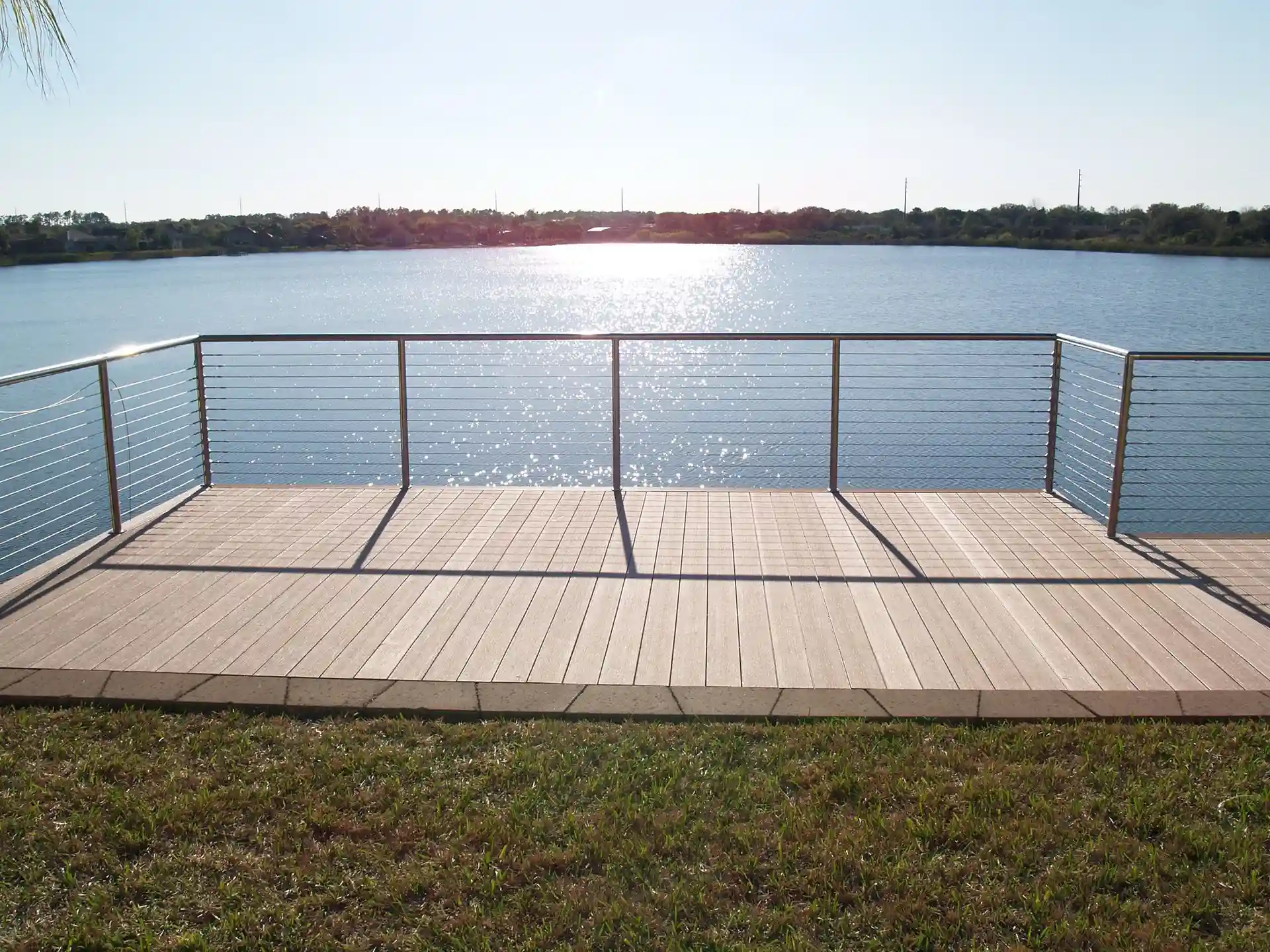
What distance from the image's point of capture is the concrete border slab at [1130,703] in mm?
2871

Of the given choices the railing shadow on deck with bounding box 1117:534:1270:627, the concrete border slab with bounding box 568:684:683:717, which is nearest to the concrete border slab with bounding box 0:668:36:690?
the concrete border slab with bounding box 568:684:683:717

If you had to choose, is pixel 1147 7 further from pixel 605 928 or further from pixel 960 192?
pixel 960 192

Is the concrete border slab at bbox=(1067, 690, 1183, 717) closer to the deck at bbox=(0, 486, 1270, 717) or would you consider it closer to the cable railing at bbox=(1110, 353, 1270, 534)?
the deck at bbox=(0, 486, 1270, 717)

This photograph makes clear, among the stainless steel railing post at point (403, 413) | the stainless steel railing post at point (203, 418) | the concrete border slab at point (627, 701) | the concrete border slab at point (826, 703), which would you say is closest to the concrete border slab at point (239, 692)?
the concrete border slab at point (627, 701)

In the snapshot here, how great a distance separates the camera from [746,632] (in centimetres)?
352

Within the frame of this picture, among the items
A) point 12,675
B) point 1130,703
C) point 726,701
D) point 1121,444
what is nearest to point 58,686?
point 12,675

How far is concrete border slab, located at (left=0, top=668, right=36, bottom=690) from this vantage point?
3.11m

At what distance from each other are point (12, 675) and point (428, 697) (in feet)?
4.23

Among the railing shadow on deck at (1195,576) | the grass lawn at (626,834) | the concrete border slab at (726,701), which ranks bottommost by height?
the grass lawn at (626,834)

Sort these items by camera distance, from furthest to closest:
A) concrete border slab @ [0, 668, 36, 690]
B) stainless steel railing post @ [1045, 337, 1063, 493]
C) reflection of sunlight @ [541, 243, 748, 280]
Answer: reflection of sunlight @ [541, 243, 748, 280], stainless steel railing post @ [1045, 337, 1063, 493], concrete border slab @ [0, 668, 36, 690]

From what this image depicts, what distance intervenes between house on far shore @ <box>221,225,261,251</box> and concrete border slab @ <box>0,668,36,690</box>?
171ft

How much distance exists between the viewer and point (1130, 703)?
9.62 ft

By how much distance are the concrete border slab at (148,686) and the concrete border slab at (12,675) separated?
0.26m

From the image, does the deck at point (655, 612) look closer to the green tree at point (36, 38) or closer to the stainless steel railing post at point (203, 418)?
the stainless steel railing post at point (203, 418)
